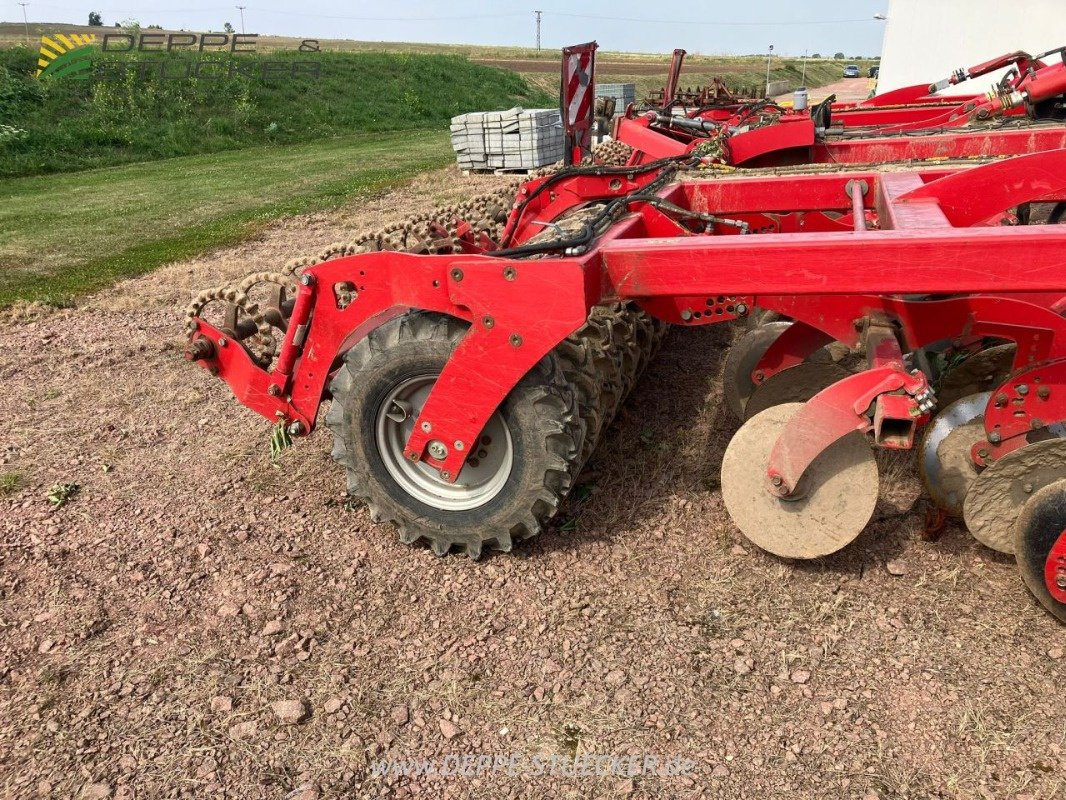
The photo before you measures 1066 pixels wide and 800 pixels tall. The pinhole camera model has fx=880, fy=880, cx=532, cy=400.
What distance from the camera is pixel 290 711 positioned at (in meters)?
2.59

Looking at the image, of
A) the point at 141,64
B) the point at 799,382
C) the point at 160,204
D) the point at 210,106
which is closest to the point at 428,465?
the point at 799,382

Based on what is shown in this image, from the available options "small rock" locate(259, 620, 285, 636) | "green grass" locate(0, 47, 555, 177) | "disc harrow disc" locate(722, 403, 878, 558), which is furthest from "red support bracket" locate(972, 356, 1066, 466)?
"green grass" locate(0, 47, 555, 177)

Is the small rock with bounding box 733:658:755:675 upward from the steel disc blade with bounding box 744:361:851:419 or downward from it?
downward

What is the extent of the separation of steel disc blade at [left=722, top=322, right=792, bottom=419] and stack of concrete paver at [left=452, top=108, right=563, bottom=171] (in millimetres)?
11695

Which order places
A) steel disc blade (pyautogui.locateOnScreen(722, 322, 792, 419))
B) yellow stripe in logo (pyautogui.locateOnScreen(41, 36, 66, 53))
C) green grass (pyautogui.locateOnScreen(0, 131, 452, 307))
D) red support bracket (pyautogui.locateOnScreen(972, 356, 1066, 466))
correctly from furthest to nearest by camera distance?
1. yellow stripe in logo (pyautogui.locateOnScreen(41, 36, 66, 53))
2. green grass (pyautogui.locateOnScreen(0, 131, 452, 307))
3. steel disc blade (pyautogui.locateOnScreen(722, 322, 792, 419))
4. red support bracket (pyautogui.locateOnScreen(972, 356, 1066, 466))

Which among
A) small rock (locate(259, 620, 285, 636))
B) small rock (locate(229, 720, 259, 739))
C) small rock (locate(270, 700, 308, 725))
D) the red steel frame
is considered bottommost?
small rock (locate(229, 720, 259, 739))

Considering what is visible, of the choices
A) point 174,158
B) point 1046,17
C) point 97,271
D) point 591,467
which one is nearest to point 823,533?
point 591,467

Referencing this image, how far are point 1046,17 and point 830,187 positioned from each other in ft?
49.4

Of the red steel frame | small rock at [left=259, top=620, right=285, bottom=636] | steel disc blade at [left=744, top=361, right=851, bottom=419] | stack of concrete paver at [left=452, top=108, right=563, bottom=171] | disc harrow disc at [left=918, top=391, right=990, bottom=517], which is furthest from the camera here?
stack of concrete paver at [left=452, top=108, right=563, bottom=171]

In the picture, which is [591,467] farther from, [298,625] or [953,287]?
[953,287]

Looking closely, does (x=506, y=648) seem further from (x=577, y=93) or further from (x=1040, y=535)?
(x=577, y=93)

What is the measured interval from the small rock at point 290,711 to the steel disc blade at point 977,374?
2676mm

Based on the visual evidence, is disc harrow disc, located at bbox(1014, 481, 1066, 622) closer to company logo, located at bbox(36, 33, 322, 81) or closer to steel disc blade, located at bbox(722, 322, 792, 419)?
steel disc blade, located at bbox(722, 322, 792, 419)

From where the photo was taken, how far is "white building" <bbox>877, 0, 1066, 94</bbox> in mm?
15656
